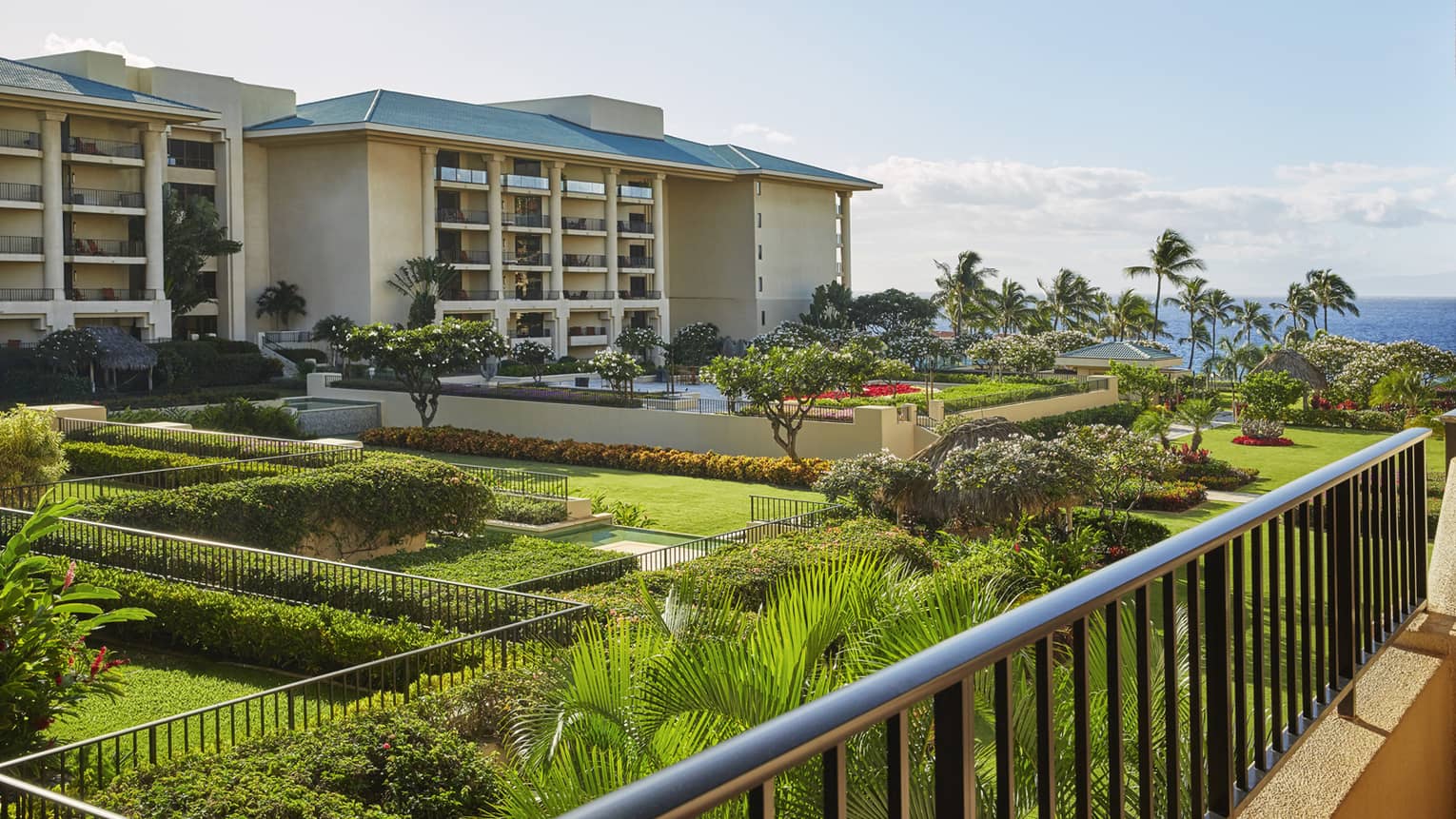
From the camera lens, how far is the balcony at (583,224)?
69.1 m

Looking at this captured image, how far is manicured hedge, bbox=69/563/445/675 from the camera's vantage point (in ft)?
45.6

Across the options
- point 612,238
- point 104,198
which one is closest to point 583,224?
point 612,238

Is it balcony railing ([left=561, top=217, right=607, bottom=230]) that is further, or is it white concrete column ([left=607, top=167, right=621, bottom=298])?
white concrete column ([left=607, top=167, right=621, bottom=298])

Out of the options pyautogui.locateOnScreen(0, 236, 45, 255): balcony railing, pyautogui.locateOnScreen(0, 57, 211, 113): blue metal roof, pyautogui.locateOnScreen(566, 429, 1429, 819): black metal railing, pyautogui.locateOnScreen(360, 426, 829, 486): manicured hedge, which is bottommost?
pyautogui.locateOnScreen(360, 426, 829, 486): manicured hedge

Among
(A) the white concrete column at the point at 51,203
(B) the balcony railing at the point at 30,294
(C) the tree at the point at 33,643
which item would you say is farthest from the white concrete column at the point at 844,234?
(C) the tree at the point at 33,643

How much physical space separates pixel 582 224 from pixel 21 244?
28.3 meters

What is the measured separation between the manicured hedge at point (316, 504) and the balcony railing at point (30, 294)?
33.5 m

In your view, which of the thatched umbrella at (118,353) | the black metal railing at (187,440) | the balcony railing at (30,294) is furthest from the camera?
the balcony railing at (30,294)

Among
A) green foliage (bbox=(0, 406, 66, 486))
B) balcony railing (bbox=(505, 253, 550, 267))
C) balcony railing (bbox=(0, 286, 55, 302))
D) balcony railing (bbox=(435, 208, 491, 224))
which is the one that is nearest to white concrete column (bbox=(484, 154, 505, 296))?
balcony railing (bbox=(435, 208, 491, 224))

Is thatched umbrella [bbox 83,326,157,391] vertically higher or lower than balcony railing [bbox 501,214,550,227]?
lower

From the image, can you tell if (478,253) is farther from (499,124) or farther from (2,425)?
(2,425)

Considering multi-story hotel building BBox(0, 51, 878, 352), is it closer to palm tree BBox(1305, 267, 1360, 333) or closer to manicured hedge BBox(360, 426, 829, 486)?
manicured hedge BBox(360, 426, 829, 486)

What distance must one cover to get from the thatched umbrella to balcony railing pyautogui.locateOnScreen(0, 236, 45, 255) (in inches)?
174

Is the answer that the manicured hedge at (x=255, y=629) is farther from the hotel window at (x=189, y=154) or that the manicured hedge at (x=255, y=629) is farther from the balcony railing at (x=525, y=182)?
the balcony railing at (x=525, y=182)
